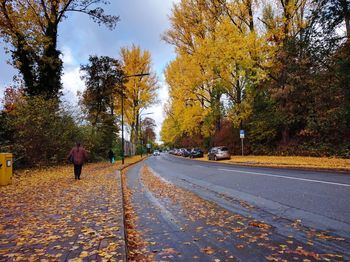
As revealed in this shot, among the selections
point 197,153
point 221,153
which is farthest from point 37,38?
point 197,153

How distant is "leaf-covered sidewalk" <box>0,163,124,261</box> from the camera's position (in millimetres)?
4641

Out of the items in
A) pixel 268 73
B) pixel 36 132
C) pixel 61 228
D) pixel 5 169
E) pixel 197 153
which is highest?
pixel 268 73

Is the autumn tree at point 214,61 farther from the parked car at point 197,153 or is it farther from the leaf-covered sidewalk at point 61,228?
the leaf-covered sidewalk at point 61,228

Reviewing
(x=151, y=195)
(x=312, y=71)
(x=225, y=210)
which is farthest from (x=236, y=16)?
(x=225, y=210)

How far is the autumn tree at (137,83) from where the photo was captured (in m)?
48.1

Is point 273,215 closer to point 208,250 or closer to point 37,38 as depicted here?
point 208,250

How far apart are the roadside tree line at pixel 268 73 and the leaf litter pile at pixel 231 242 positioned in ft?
53.9

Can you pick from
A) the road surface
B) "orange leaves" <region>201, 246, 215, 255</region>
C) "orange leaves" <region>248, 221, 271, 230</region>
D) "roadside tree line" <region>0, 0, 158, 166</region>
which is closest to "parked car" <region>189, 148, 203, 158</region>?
"roadside tree line" <region>0, 0, 158, 166</region>

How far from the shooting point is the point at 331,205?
7.61 metres

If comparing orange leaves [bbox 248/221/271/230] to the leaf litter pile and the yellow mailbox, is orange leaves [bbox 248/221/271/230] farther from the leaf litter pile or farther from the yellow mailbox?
the yellow mailbox

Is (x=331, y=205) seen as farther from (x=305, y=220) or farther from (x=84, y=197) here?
(x=84, y=197)

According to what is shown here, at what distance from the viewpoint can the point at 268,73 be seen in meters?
30.7

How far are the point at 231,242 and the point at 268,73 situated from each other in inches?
1083

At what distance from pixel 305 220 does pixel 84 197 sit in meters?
6.45
